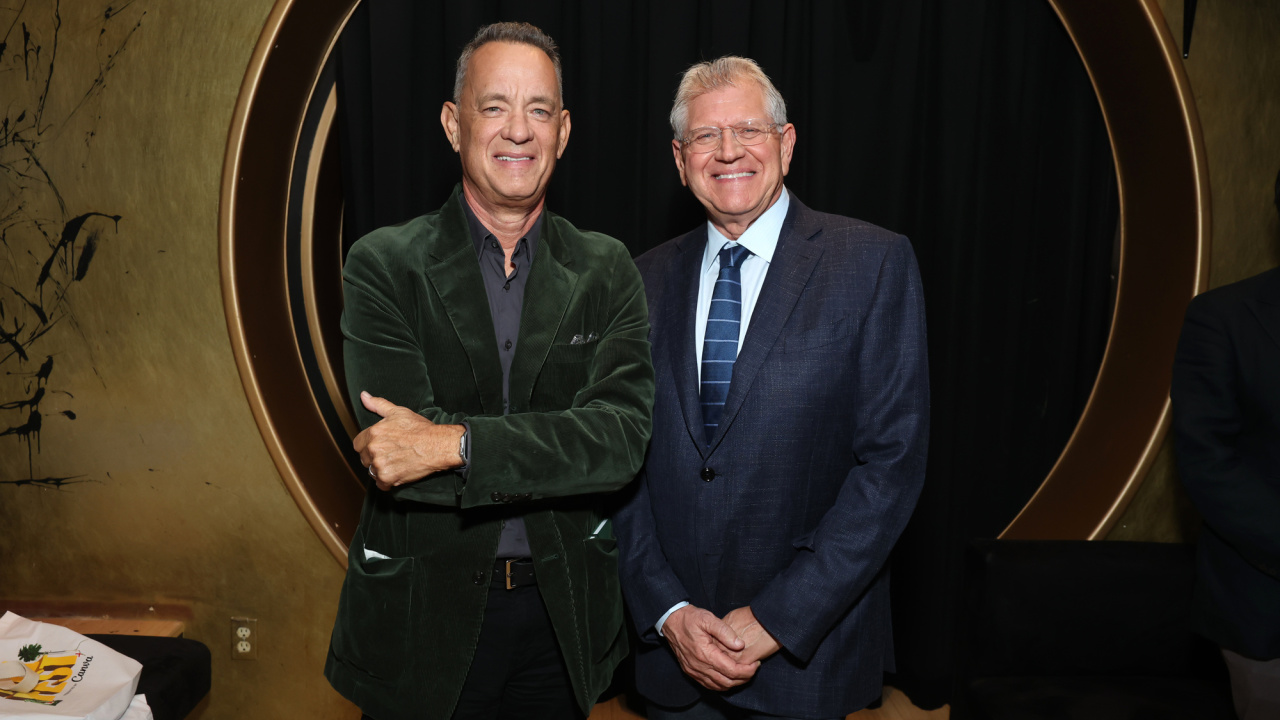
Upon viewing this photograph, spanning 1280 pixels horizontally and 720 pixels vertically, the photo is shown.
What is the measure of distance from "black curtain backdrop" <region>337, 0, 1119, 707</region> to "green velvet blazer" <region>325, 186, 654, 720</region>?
1128 millimetres

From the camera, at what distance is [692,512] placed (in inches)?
62.4

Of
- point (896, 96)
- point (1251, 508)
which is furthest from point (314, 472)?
point (1251, 508)

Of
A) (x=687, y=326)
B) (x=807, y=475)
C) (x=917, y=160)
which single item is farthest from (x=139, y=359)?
(x=917, y=160)

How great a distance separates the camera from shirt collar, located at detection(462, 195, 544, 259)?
1509mm

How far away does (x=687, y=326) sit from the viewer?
1655 mm

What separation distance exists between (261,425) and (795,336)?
66.6 inches

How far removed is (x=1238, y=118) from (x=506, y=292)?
2404mm

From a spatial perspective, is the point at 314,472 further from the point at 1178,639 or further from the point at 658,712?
the point at 1178,639

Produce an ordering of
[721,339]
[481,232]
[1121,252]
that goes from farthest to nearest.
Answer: [1121,252]
[721,339]
[481,232]

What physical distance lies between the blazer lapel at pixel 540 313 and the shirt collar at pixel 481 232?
0.03m

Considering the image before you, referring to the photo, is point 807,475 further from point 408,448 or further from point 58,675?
point 58,675

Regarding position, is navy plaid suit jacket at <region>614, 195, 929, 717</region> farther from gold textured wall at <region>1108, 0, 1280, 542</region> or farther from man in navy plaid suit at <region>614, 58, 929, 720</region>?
gold textured wall at <region>1108, 0, 1280, 542</region>

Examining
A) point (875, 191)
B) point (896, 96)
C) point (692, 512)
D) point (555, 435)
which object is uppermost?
point (896, 96)

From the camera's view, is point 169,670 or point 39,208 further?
point 39,208
